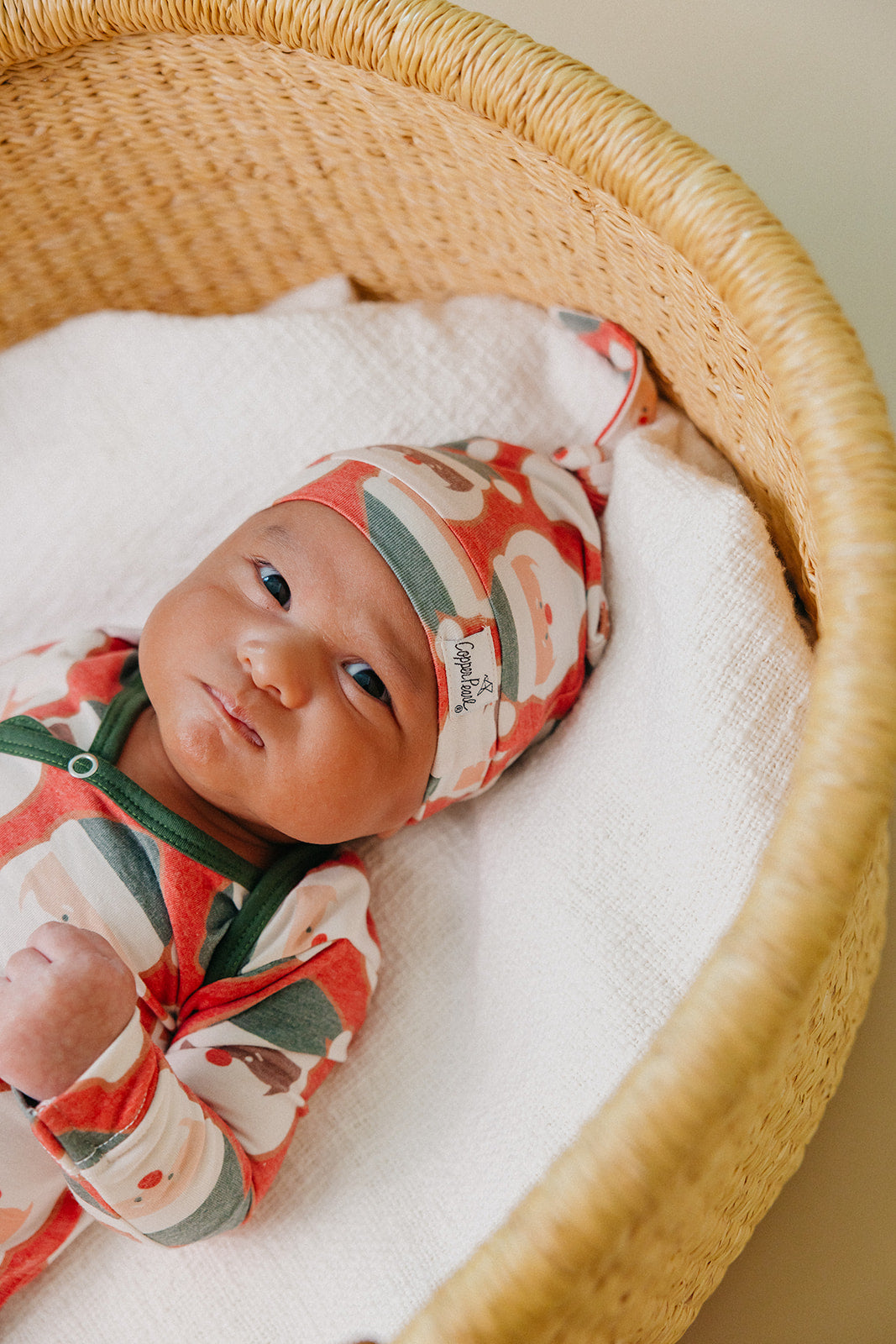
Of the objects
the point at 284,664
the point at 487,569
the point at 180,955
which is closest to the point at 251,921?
the point at 180,955

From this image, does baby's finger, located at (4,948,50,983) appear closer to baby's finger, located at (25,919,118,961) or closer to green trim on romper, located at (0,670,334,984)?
baby's finger, located at (25,919,118,961)

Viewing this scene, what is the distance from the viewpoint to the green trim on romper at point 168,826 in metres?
0.94

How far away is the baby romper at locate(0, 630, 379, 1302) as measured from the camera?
0.86 metres

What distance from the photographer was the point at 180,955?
936mm

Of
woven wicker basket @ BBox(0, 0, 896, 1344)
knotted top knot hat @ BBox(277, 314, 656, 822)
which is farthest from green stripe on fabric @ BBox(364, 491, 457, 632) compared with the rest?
woven wicker basket @ BBox(0, 0, 896, 1344)

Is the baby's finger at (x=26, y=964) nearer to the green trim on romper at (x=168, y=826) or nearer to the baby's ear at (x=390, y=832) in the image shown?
the green trim on romper at (x=168, y=826)

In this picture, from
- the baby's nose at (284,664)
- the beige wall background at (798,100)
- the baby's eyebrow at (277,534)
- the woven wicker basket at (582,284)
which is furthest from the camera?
the beige wall background at (798,100)

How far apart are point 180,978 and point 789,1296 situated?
0.67 metres

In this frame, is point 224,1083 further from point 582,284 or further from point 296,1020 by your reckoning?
point 582,284

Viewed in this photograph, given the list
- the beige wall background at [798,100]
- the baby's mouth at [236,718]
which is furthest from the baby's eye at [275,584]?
the beige wall background at [798,100]

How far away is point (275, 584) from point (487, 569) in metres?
0.20

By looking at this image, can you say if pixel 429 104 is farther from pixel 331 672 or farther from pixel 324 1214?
pixel 324 1214

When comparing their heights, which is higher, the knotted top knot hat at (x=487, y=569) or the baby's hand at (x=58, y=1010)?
the knotted top knot hat at (x=487, y=569)

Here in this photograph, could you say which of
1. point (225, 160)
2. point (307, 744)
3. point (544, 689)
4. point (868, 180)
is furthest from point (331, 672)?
point (868, 180)
